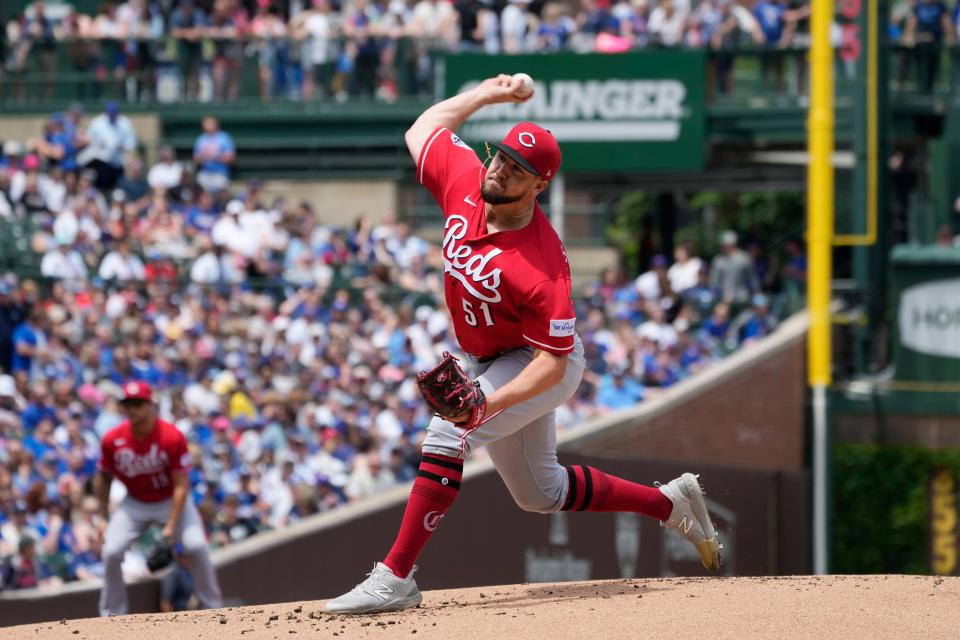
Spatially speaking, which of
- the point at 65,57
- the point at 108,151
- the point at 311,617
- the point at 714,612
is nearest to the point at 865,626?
the point at 714,612

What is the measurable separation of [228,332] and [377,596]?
32.2ft

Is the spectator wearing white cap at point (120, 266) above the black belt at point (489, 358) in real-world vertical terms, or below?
below

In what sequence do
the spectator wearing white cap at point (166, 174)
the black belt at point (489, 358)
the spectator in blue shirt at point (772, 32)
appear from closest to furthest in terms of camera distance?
the black belt at point (489, 358) → the spectator wearing white cap at point (166, 174) → the spectator in blue shirt at point (772, 32)

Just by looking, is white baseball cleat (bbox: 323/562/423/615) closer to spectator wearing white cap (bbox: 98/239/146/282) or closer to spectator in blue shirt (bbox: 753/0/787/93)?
spectator wearing white cap (bbox: 98/239/146/282)

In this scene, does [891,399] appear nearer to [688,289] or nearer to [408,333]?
[688,289]

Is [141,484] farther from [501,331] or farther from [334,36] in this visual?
[334,36]

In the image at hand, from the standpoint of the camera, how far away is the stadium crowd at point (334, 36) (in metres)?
19.8

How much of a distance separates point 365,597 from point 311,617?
269 millimetres

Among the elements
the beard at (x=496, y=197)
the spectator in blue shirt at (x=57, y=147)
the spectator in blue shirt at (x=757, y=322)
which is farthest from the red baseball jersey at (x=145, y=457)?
the spectator in blue shirt at (x=57, y=147)

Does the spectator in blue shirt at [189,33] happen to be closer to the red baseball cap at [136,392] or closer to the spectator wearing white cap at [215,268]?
the spectator wearing white cap at [215,268]

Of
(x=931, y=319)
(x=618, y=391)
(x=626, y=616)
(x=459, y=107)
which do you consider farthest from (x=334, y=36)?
(x=626, y=616)

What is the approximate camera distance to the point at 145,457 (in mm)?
9883

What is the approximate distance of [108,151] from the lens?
61.3 ft

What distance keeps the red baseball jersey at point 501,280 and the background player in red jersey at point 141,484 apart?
380cm
